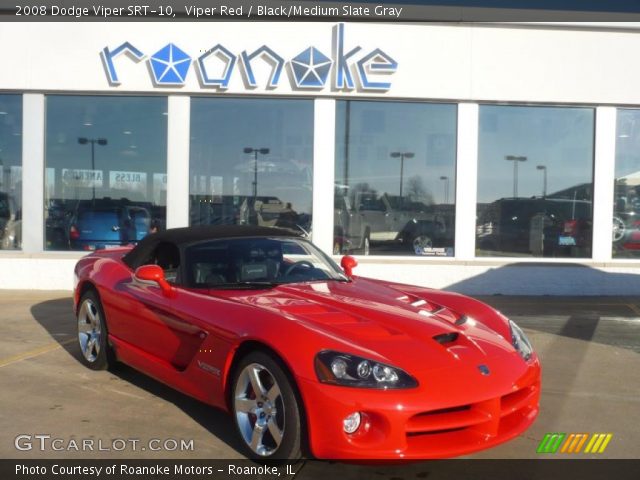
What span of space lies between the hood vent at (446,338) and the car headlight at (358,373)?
486mm

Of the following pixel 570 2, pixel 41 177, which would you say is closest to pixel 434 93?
pixel 570 2

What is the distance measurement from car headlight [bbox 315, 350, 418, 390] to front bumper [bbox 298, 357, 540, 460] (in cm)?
4

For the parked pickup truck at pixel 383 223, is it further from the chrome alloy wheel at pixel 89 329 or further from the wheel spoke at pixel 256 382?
the wheel spoke at pixel 256 382

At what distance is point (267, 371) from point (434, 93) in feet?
28.2

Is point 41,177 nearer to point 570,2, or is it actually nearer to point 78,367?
point 78,367

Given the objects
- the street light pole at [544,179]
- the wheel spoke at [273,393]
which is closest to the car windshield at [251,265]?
the wheel spoke at [273,393]

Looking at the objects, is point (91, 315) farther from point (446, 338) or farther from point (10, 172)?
point (10, 172)

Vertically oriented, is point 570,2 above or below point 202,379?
above

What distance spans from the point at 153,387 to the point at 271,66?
23.9ft

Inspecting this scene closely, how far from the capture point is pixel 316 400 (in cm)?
347

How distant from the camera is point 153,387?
17.8 feet

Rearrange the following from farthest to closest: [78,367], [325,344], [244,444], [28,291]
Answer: [28,291] < [78,367] < [244,444] < [325,344]

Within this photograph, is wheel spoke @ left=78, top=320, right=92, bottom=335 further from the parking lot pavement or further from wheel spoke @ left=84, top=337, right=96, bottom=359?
the parking lot pavement

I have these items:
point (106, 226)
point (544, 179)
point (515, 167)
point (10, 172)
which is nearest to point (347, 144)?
point (515, 167)
